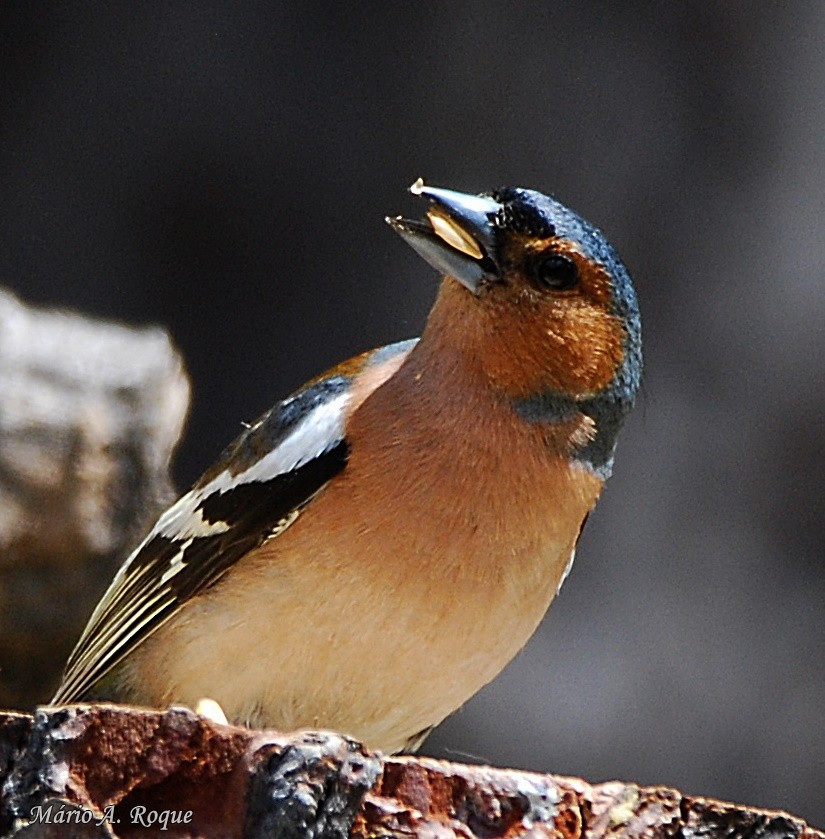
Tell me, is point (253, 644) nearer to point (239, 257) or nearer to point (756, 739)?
point (239, 257)

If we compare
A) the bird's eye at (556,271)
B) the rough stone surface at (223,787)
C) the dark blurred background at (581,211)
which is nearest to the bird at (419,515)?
the bird's eye at (556,271)

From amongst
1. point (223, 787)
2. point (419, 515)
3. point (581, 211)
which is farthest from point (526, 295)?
point (581, 211)

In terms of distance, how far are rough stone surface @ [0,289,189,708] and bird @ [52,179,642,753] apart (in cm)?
55

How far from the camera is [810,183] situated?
2.79 m

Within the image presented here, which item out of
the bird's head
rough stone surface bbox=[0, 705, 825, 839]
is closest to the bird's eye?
the bird's head

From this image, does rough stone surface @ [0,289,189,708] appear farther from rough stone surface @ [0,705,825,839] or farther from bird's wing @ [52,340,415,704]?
rough stone surface @ [0,705,825,839]

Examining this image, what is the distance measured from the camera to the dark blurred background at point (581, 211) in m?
2.70

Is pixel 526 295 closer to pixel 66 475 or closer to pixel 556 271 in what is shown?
pixel 556 271

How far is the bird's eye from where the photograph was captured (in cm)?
184

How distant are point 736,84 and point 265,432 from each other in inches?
49.2

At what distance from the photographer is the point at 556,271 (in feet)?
6.05

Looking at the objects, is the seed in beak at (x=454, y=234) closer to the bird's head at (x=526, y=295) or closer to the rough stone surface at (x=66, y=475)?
the bird's head at (x=526, y=295)

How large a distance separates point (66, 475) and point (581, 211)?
3.18 ft

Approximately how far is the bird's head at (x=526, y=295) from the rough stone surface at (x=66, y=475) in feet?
2.60
